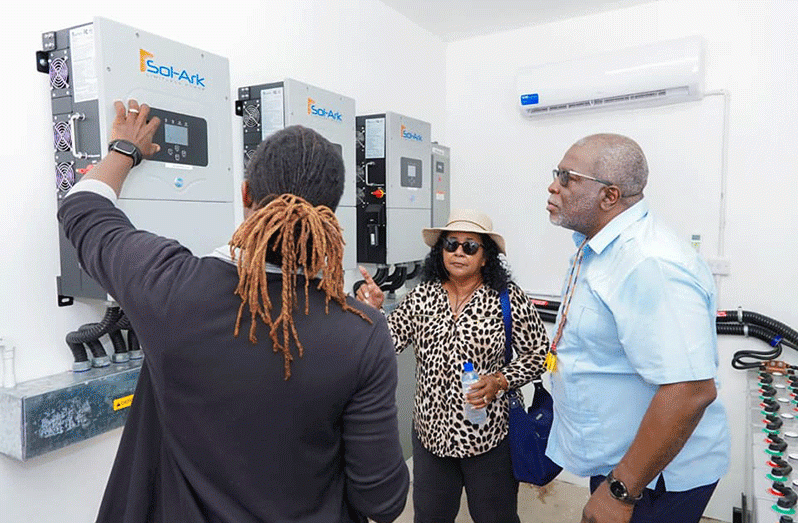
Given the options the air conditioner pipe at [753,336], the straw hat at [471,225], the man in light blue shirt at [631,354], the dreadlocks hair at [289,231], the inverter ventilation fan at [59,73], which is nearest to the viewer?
the dreadlocks hair at [289,231]

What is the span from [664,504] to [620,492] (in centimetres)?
21

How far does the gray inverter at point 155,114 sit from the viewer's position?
58.7 inches

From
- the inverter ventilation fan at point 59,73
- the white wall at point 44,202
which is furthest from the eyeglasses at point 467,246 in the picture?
the inverter ventilation fan at point 59,73

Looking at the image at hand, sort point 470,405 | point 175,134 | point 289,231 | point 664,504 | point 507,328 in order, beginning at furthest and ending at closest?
point 507,328, point 470,405, point 175,134, point 664,504, point 289,231

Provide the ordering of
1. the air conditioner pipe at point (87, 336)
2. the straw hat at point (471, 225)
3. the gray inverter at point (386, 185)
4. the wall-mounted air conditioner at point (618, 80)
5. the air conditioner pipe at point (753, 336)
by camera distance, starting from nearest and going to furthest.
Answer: the air conditioner pipe at point (87, 336) → the straw hat at point (471, 225) → the gray inverter at point (386, 185) → the air conditioner pipe at point (753, 336) → the wall-mounted air conditioner at point (618, 80)

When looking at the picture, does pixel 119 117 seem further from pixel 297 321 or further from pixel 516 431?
pixel 516 431

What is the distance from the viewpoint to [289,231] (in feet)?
2.94

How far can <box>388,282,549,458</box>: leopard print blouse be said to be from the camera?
1.95 meters

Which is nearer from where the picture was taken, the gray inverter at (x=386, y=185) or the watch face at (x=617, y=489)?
the watch face at (x=617, y=489)

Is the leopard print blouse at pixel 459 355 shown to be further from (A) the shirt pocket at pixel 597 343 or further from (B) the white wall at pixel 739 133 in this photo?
(B) the white wall at pixel 739 133

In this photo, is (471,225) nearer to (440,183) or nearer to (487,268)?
(487,268)

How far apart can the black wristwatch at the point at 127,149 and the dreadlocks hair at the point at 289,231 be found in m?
0.48

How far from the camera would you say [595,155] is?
1.47m

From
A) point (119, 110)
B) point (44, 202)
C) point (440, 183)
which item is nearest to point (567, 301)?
point (119, 110)
